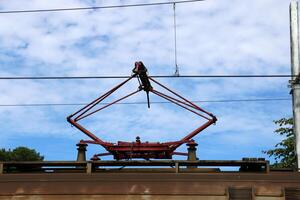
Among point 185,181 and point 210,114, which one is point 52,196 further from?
point 210,114

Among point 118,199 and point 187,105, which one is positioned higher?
point 187,105

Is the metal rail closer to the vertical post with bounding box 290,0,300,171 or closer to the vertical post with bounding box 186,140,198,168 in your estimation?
the vertical post with bounding box 186,140,198,168

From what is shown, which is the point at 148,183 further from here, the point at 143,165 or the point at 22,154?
the point at 22,154

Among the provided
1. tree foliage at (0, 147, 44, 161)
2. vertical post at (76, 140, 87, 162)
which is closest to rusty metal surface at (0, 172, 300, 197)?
vertical post at (76, 140, 87, 162)

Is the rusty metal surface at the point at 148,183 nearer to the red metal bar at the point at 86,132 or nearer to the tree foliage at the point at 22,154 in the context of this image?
the red metal bar at the point at 86,132

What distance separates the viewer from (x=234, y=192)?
23.9 ft

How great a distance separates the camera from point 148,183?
739 centimetres

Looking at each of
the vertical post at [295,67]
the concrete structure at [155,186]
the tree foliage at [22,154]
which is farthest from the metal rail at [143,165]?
the tree foliage at [22,154]

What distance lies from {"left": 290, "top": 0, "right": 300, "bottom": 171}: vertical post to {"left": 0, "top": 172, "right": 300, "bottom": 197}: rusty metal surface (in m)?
3.57

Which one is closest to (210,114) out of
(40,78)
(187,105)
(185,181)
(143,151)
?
(187,105)

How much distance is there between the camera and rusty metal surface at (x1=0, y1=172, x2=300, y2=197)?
287 inches

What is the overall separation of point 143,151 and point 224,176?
1802mm

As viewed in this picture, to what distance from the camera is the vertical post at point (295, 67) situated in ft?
36.2

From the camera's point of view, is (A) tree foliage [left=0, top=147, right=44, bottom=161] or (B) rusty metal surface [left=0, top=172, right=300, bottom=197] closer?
(B) rusty metal surface [left=0, top=172, right=300, bottom=197]
